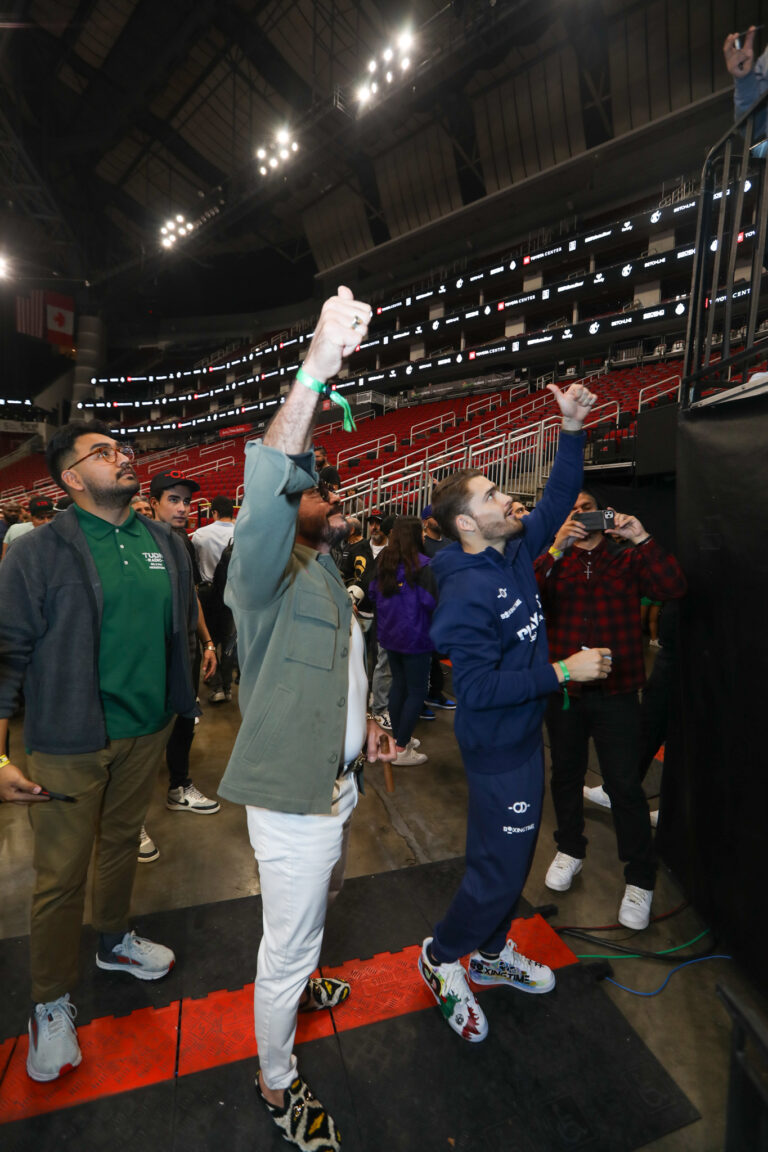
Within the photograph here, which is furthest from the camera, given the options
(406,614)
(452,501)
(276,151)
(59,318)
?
(59,318)

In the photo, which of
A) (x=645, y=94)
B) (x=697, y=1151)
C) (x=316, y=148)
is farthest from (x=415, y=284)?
(x=697, y=1151)

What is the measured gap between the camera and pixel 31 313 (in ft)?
88.3

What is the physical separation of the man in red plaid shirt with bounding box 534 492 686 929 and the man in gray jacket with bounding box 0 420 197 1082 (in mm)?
1908

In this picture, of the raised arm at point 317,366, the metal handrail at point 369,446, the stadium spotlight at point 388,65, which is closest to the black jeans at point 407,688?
the raised arm at point 317,366

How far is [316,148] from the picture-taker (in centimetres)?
1817

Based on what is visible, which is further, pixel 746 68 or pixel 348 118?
pixel 348 118

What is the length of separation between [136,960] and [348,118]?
73.2 feet

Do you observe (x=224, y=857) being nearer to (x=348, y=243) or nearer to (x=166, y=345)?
(x=348, y=243)

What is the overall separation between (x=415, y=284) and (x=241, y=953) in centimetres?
2658

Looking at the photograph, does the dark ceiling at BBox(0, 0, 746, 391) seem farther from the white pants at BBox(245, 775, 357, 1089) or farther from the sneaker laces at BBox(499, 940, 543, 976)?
the sneaker laces at BBox(499, 940, 543, 976)

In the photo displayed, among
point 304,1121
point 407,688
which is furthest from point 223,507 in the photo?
point 304,1121

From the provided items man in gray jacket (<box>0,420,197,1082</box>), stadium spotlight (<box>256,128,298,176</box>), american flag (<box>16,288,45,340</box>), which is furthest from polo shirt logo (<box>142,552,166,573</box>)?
american flag (<box>16,288,45,340</box>)

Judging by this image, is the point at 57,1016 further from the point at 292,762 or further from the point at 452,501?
the point at 452,501

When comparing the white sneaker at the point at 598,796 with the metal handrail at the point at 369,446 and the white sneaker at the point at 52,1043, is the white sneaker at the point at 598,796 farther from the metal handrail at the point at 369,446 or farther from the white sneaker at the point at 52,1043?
the metal handrail at the point at 369,446
